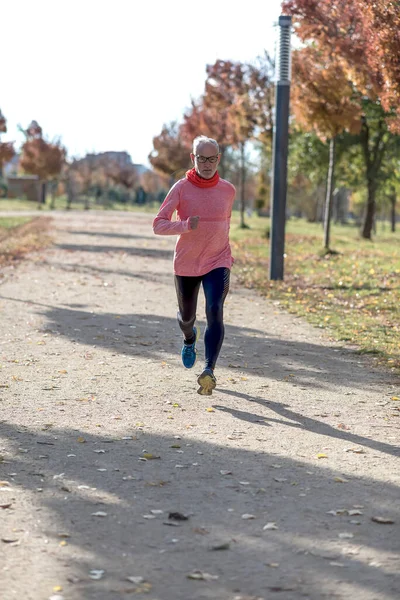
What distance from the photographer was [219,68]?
36.2m

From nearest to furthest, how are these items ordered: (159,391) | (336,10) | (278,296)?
(159,391) → (278,296) → (336,10)

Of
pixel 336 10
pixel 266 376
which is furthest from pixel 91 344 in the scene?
pixel 336 10

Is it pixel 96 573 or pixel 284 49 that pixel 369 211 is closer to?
pixel 284 49

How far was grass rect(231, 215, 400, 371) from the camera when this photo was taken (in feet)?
36.1

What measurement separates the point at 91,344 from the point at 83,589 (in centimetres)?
653

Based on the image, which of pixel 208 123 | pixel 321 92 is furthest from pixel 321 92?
pixel 208 123

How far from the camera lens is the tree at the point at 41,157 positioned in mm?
72875

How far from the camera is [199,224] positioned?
24.3ft

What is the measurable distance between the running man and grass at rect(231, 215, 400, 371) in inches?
Answer: 89.9

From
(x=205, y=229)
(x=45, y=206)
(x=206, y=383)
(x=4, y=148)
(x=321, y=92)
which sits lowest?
(x=206, y=383)

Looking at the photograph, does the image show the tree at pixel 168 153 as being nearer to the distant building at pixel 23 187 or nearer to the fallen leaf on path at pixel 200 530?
the distant building at pixel 23 187

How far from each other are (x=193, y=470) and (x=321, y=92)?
17.0 meters

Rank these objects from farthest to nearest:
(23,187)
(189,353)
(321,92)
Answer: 1. (23,187)
2. (321,92)
3. (189,353)

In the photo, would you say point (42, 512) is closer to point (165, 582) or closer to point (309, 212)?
point (165, 582)
